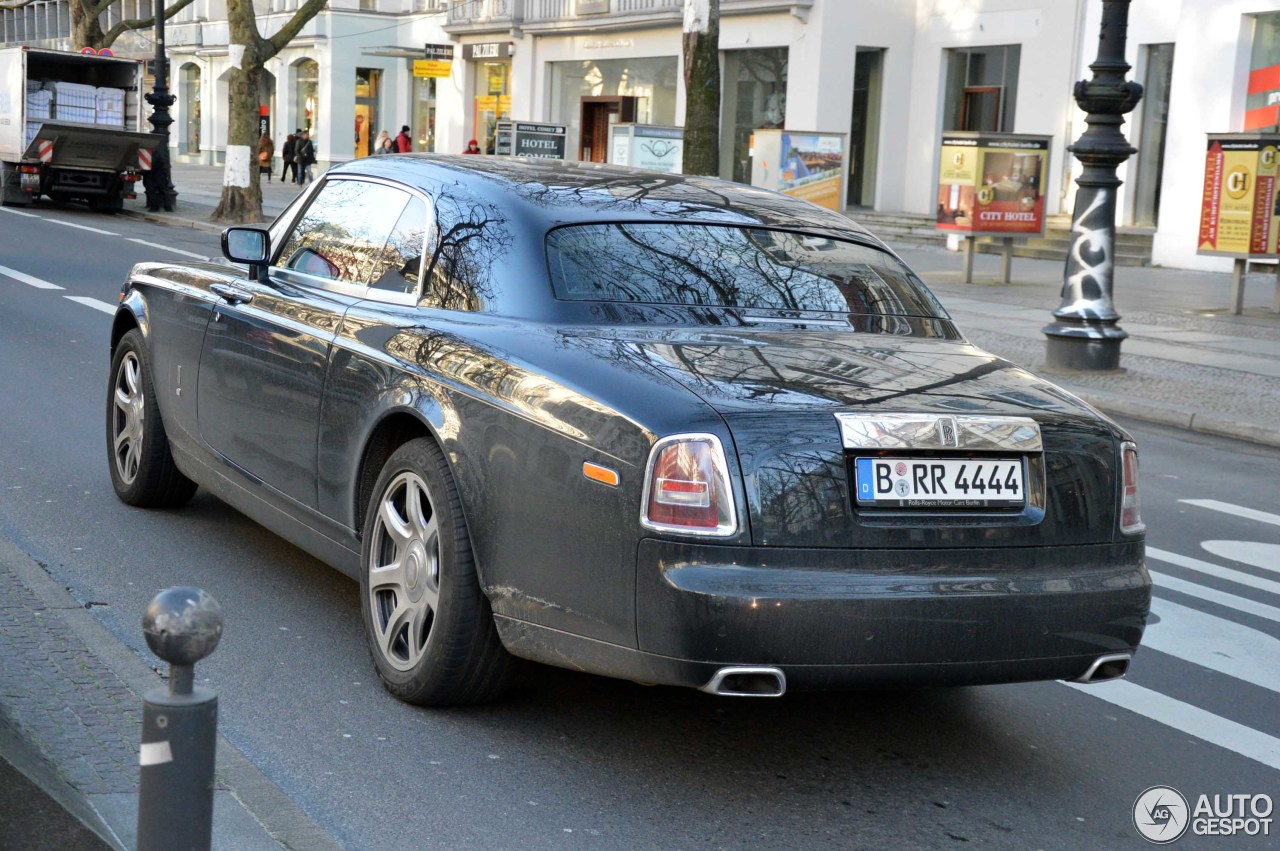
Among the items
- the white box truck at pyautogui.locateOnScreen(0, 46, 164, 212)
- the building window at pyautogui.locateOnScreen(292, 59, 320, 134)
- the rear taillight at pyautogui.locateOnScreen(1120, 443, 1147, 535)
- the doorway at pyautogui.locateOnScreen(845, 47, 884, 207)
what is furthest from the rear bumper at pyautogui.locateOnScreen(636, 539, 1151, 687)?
the building window at pyautogui.locateOnScreen(292, 59, 320, 134)

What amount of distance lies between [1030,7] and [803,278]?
25.9 metres

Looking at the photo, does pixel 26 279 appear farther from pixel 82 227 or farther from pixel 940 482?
pixel 940 482

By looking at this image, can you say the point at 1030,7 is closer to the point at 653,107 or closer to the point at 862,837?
the point at 653,107

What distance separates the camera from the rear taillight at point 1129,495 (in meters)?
4.18

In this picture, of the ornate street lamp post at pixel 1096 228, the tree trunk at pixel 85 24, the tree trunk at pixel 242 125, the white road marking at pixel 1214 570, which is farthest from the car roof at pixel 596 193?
the tree trunk at pixel 85 24

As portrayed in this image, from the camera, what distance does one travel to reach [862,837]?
379 centimetres

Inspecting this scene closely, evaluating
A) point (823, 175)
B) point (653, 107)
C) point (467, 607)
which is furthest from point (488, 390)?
point (653, 107)

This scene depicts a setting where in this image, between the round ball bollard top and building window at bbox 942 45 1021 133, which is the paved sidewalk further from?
the round ball bollard top

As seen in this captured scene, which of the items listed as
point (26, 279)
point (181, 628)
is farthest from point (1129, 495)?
point (26, 279)

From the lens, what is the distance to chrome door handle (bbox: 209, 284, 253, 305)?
18.8 ft

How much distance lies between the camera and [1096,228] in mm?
12781

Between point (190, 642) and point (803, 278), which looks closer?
point (190, 642)

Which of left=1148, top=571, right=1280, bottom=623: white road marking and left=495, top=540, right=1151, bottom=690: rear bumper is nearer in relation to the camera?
left=495, top=540, right=1151, bottom=690: rear bumper

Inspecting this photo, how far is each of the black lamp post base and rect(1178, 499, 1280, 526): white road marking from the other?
4385 millimetres
